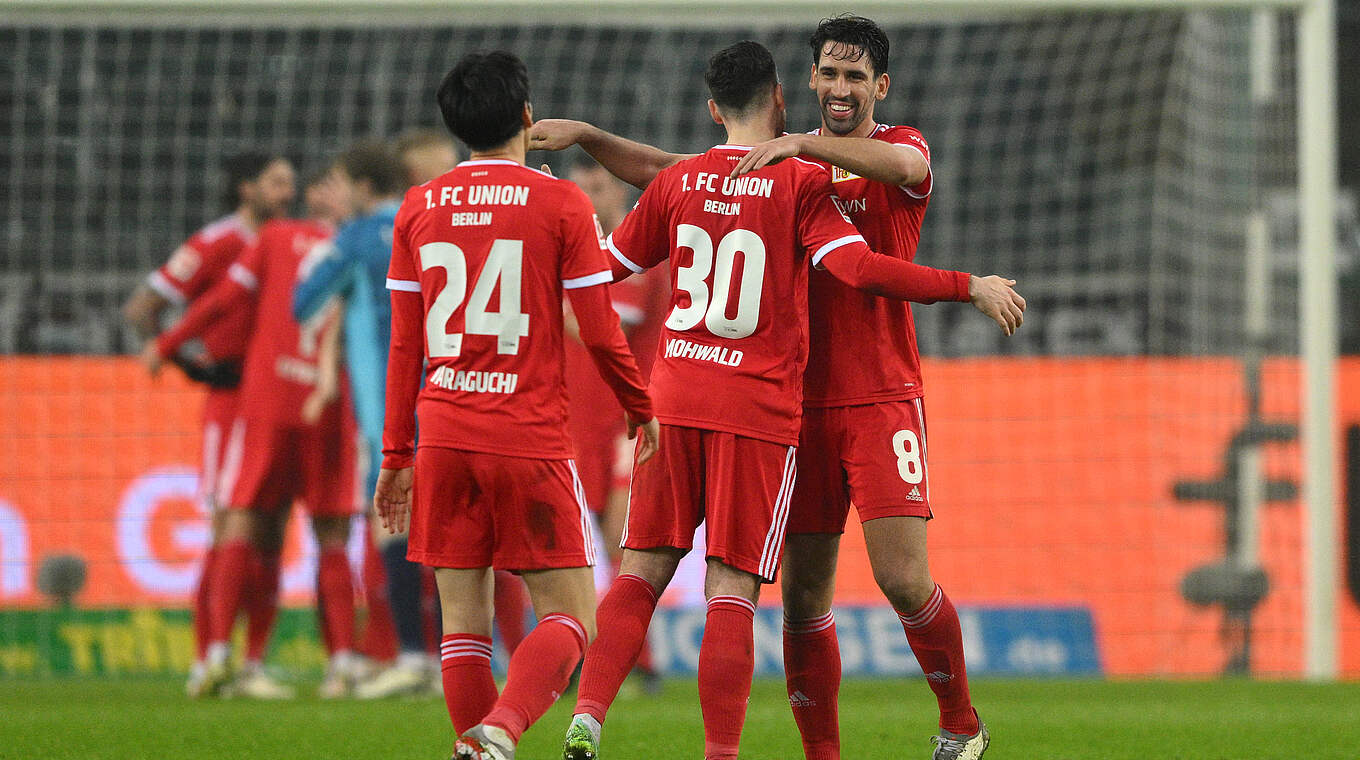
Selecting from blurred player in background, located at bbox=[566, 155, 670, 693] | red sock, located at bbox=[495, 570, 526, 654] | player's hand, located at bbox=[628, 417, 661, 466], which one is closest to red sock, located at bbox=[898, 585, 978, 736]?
player's hand, located at bbox=[628, 417, 661, 466]

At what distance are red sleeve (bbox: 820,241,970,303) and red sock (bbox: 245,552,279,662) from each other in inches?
162

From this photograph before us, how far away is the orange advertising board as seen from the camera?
8.84 metres

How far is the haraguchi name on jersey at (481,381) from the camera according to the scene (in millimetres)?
3672

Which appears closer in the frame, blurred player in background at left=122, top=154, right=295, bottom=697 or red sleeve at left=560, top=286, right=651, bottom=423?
red sleeve at left=560, top=286, right=651, bottom=423

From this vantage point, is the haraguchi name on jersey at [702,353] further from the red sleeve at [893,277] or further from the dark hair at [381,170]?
the dark hair at [381,170]

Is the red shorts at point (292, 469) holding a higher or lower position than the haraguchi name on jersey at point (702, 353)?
lower

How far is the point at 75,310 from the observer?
1038 cm

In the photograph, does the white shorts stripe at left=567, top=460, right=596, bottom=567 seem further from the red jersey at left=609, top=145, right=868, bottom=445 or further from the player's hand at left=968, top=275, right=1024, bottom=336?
the player's hand at left=968, top=275, right=1024, bottom=336

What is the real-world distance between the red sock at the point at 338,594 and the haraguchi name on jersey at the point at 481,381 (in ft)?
11.5

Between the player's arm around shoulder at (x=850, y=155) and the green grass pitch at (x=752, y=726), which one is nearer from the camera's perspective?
the player's arm around shoulder at (x=850, y=155)

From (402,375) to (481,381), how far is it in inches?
7.5

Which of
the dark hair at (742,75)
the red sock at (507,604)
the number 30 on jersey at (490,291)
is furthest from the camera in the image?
the red sock at (507,604)

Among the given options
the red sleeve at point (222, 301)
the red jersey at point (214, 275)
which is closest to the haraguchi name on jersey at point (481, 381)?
the red sleeve at point (222, 301)

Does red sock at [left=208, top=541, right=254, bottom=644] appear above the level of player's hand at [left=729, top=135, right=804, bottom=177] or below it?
below
